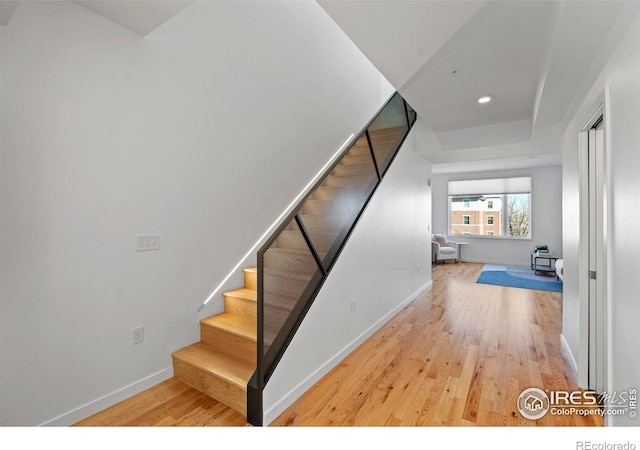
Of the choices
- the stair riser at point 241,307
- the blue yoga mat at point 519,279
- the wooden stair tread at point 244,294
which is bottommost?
the blue yoga mat at point 519,279

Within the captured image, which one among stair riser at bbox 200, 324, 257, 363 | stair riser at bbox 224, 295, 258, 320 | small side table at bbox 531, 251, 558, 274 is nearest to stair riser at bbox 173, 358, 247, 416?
stair riser at bbox 200, 324, 257, 363

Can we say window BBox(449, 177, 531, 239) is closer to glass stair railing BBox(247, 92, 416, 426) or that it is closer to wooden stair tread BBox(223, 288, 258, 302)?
glass stair railing BBox(247, 92, 416, 426)

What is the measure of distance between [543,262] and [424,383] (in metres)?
6.79

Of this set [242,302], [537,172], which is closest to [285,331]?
[242,302]

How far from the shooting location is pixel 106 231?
6.49ft

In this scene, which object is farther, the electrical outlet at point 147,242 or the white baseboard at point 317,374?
the electrical outlet at point 147,242

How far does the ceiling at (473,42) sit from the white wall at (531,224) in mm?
5127

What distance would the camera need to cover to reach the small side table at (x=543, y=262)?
6745 millimetres

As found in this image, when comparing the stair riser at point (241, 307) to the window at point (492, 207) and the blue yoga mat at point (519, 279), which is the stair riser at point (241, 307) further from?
the window at point (492, 207)

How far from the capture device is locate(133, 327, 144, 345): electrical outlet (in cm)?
213

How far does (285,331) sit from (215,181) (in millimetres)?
1521

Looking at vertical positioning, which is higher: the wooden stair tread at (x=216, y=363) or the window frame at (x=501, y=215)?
the window frame at (x=501, y=215)

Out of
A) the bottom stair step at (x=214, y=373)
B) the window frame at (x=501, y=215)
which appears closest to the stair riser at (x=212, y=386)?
the bottom stair step at (x=214, y=373)

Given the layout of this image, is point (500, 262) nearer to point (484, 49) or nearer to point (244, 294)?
point (484, 49)
